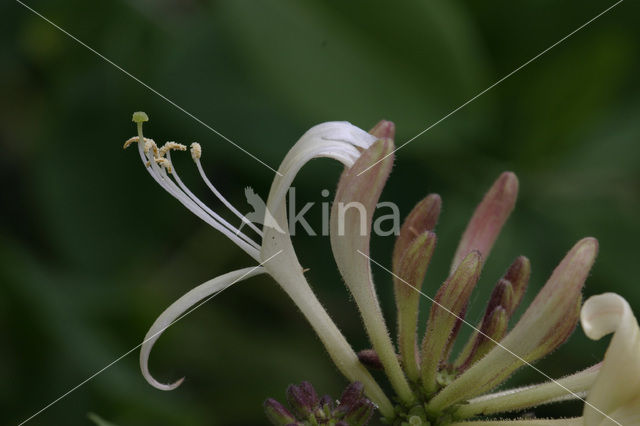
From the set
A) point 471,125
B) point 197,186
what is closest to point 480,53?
point 471,125

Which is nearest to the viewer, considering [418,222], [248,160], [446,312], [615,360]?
[615,360]

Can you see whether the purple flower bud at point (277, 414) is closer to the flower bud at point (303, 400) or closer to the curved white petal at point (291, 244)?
the flower bud at point (303, 400)

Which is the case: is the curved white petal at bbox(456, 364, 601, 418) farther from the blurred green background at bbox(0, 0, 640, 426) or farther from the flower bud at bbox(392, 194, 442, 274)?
the blurred green background at bbox(0, 0, 640, 426)

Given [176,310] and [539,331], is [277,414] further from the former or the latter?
[539,331]

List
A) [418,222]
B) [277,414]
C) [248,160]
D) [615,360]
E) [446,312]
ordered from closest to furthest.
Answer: [615,360] < [277,414] < [446,312] < [418,222] < [248,160]

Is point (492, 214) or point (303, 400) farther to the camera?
point (492, 214)

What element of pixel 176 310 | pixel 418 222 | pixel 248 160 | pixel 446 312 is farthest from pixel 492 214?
pixel 248 160

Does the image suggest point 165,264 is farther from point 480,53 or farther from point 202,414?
point 480,53
